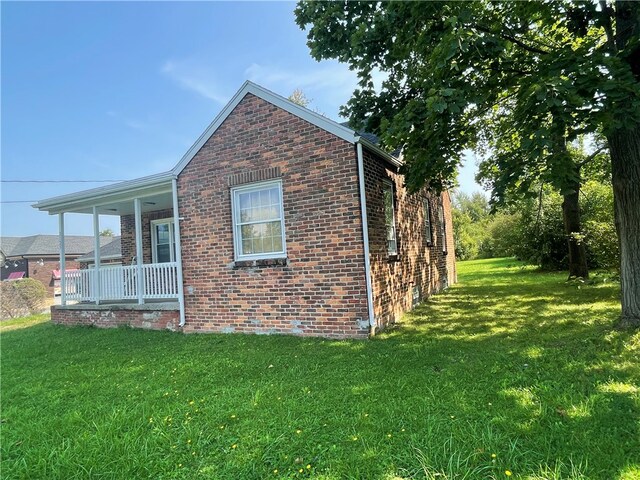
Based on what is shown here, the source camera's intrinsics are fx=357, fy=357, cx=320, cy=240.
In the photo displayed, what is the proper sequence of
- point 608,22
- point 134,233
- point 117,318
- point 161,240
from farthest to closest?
point 134,233, point 161,240, point 117,318, point 608,22

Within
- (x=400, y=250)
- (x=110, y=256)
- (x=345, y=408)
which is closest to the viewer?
(x=345, y=408)

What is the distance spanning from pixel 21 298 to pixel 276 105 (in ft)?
50.9

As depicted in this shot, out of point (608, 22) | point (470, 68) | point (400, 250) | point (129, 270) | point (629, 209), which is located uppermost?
point (608, 22)

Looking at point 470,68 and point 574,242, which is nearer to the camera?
point 470,68

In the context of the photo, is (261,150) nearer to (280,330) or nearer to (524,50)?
(280,330)

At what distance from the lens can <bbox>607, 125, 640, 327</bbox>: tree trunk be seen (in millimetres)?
5438

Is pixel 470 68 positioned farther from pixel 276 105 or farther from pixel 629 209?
pixel 276 105

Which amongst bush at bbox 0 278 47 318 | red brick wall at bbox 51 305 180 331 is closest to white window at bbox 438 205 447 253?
red brick wall at bbox 51 305 180 331

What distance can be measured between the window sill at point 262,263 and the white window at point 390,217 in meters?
2.36

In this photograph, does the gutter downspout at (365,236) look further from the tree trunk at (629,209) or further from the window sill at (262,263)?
the tree trunk at (629,209)

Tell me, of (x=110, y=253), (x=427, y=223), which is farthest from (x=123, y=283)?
(x=427, y=223)

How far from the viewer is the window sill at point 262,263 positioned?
7.10m

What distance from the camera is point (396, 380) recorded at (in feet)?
13.7

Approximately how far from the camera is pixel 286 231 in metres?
7.07
